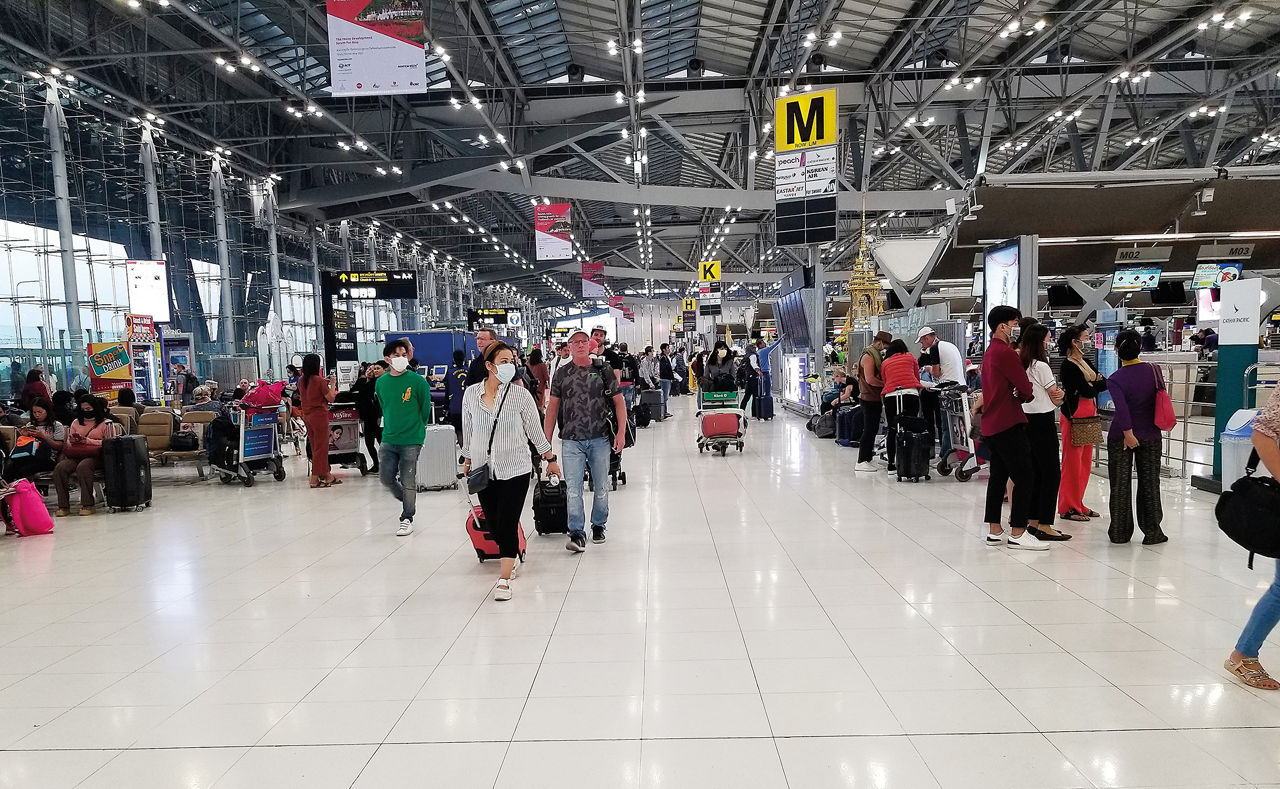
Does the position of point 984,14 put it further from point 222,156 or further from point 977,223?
point 222,156

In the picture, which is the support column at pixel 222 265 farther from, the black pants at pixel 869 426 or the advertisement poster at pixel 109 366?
the black pants at pixel 869 426

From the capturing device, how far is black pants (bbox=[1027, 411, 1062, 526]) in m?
5.53

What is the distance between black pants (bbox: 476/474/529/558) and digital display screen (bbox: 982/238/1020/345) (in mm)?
6049

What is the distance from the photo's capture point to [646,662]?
3662 millimetres

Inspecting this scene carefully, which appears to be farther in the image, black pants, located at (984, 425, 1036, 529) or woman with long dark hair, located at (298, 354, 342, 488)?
woman with long dark hair, located at (298, 354, 342, 488)

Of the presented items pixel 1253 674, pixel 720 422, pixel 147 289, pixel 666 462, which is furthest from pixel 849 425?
pixel 147 289

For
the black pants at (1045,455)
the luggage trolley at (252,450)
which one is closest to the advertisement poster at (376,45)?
the luggage trolley at (252,450)

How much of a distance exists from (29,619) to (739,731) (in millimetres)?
4387

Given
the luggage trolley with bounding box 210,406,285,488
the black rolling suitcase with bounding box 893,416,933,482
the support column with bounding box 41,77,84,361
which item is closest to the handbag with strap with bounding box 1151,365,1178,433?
the black rolling suitcase with bounding box 893,416,933,482

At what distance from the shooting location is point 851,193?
2116cm

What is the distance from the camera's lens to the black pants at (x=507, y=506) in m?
4.76

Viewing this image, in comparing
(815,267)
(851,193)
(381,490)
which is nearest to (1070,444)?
(381,490)

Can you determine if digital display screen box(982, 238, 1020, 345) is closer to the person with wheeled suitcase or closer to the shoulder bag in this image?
the person with wheeled suitcase

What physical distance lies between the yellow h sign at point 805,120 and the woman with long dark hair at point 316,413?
787cm
